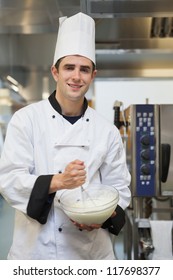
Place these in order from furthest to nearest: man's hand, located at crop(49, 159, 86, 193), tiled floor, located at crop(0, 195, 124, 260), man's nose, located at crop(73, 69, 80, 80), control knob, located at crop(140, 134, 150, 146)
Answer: control knob, located at crop(140, 134, 150, 146) → tiled floor, located at crop(0, 195, 124, 260) → man's nose, located at crop(73, 69, 80, 80) → man's hand, located at crop(49, 159, 86, 193)

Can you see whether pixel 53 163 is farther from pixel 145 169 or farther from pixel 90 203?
pixel 145 169

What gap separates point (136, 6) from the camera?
1.33 m

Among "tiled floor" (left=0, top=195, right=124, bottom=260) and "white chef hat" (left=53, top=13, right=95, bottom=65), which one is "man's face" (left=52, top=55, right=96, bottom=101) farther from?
"tiled floor" (left=0, top=195, right=124, bottom=260)

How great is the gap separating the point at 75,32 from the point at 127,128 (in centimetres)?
87

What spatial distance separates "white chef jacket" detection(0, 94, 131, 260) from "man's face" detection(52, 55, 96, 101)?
10 cm

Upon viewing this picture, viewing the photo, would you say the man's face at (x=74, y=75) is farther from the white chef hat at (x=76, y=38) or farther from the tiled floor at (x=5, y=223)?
the tiled floor at (x=5, y=223)

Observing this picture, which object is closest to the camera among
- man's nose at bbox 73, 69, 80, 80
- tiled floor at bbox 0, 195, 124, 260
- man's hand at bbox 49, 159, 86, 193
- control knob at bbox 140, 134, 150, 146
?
man's hand at bbox 49, 159, 86, 193

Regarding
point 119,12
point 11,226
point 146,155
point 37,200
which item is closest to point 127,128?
point 146,155

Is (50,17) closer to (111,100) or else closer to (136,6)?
(136,6)

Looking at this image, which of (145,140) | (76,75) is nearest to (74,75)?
(76,75)

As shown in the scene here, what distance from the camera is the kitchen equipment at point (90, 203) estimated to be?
0.80 m

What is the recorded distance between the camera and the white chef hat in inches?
35.4

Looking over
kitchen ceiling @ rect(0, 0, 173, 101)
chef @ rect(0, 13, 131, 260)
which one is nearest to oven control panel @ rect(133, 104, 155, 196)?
kitchen ceiling @ rect(0, 0, 173, 101)
